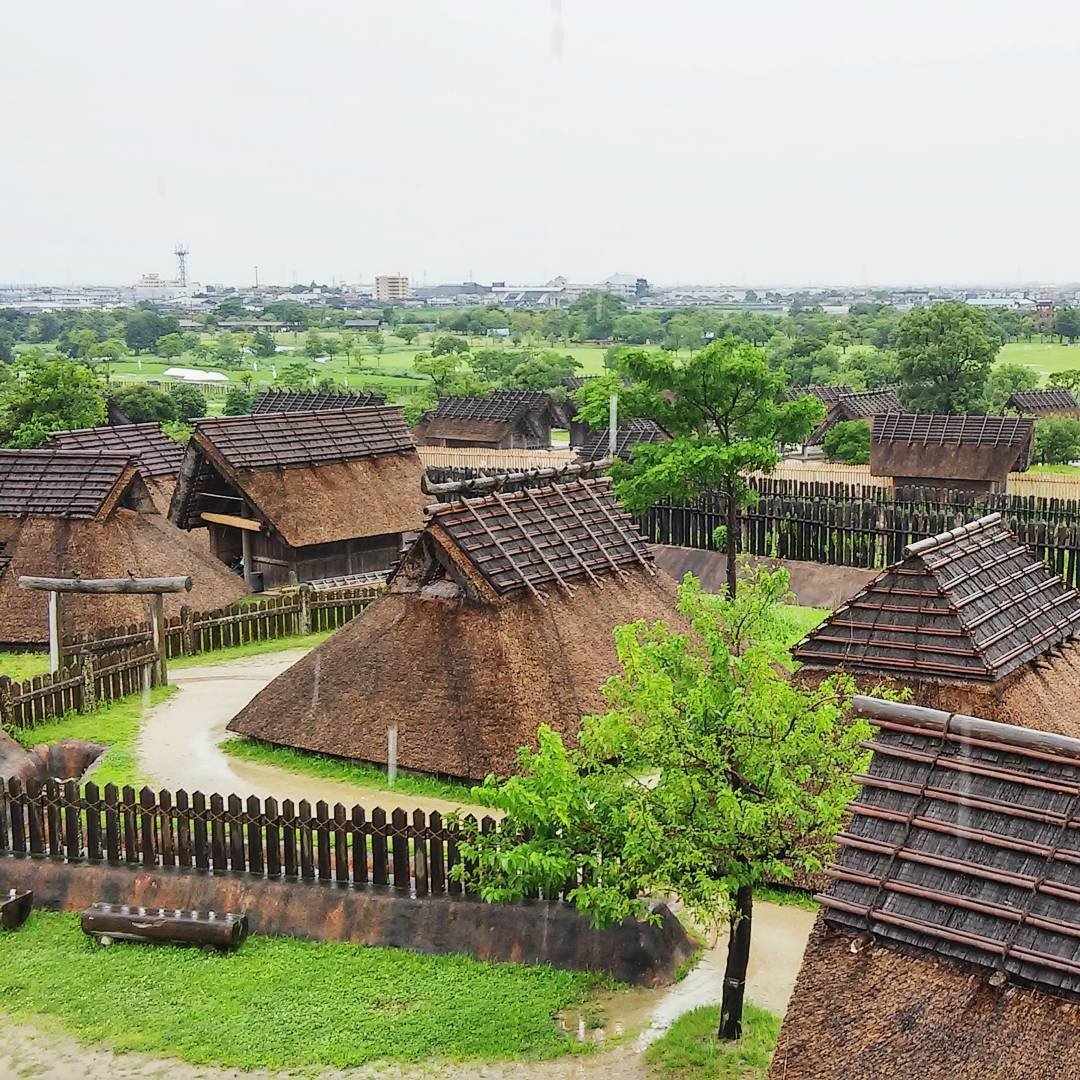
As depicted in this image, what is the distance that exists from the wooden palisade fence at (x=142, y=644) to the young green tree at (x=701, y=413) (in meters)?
6.89

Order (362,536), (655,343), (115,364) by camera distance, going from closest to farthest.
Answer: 1. (362,536)
2. (115,364)
3. (655,343)

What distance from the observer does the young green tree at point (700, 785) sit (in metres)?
9.90

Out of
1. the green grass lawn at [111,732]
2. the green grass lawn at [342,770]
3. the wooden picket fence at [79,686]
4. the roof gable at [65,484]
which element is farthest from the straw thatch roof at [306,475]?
the green grass lawn at [342,770]

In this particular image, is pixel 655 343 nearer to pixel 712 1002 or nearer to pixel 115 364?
pixel 115 364

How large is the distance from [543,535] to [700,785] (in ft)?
31.6

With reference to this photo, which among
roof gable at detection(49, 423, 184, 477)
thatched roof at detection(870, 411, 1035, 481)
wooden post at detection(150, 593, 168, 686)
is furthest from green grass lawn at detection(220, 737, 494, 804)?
thatched roof at detection(870, 411, 1035, 481)

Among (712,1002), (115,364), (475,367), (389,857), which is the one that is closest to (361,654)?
(389,857)

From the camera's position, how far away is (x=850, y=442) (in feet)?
188

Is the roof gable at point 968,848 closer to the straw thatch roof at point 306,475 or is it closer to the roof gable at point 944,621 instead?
the roof gable at point 944,621

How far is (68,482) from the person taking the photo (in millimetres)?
26812

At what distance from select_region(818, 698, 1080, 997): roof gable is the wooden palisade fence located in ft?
47.9

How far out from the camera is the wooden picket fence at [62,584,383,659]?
77.2ft

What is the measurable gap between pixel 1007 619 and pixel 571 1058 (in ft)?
26.0

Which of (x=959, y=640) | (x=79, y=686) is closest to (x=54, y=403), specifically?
(x=79, y=686)
